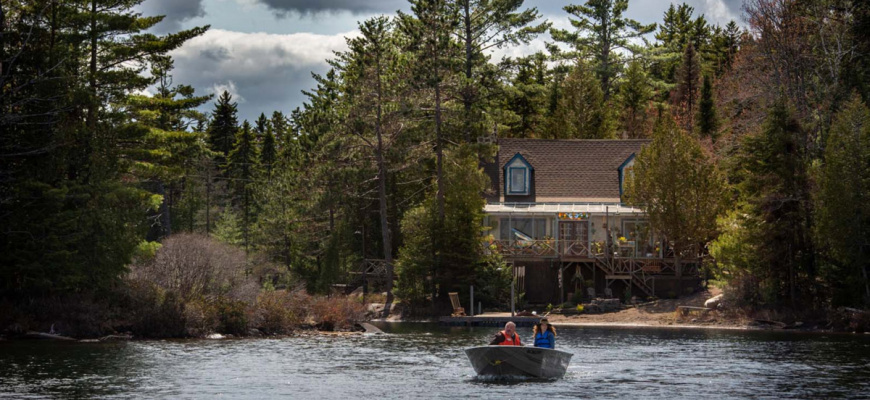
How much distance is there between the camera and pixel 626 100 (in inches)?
3145

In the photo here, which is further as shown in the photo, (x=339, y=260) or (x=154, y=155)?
(x=339, y=260)

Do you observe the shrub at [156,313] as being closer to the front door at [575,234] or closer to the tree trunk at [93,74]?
the tree trunk at [93,74]

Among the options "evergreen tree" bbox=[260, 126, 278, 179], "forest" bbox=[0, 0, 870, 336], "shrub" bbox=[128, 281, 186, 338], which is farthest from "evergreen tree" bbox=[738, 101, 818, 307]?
"evergreen tree" bbox=[260, 126, 278, 179]

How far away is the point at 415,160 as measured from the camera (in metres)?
56.8

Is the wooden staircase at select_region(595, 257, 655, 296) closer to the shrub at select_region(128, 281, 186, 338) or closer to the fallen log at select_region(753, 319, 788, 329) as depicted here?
the fallen log at select_region(753, 319, 788, 329)

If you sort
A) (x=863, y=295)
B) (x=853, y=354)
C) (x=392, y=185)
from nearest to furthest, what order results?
(x=853, y=354)
(x=863, y=295)
(x=392, y=185)

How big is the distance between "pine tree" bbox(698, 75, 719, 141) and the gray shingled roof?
452 inches

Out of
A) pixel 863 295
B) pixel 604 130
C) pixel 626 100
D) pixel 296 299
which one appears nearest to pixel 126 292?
pixel 296 299

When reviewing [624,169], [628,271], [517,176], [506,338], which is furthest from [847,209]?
[506,338]

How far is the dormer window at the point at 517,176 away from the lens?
59656mm

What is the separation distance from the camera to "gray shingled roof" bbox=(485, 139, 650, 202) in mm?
59312

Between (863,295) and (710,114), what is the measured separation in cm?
2975

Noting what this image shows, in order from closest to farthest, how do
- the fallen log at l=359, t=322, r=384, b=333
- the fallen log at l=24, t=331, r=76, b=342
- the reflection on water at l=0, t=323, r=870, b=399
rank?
the reflection on water at l=0, t=323, r=870, b=399, the fallen log at l=24, t=331, r=76, b=342, the fallen log at l=359, t=322, r=384, b=333

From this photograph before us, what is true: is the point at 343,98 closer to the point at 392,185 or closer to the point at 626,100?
the point at 392,185
